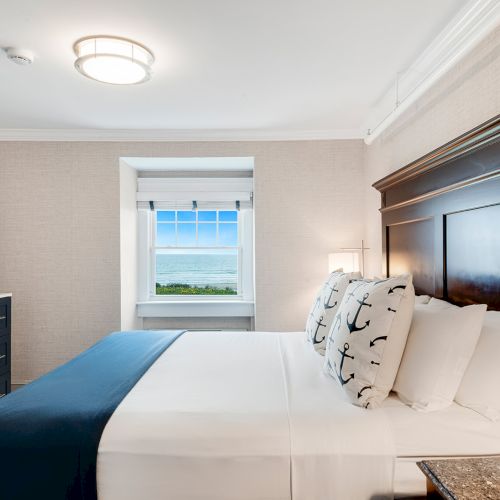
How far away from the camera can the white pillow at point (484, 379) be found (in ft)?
4.36

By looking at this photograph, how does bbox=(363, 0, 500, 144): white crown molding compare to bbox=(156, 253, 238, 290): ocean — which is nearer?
bbox=(363, 0, 500, 144): white crown molding

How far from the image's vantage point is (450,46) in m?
2.06

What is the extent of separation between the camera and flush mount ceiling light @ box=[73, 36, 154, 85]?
82.3 inches

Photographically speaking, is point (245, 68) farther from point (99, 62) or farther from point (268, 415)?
point (268, 415)

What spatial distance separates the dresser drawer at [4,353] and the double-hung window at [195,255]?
1.32 m

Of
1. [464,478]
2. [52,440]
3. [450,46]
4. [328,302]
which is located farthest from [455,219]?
[52,440]

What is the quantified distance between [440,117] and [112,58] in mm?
1952

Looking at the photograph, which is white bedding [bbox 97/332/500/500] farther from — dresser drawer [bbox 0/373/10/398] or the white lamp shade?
dresser drawer [bbox 0/373/10/398]

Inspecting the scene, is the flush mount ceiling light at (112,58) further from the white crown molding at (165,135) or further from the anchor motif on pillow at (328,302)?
the anchor motif on pillow at (328,302)

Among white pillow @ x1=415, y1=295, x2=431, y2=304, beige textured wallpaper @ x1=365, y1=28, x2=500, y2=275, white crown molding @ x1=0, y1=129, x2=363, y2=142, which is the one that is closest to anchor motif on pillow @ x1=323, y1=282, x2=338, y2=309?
white pillow @ x1=415, y1=295, x2=431, y2=304

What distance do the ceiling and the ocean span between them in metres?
1.53

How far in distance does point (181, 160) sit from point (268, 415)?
294cm

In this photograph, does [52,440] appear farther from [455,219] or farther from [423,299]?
[455,219]

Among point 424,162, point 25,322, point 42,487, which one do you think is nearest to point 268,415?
point 42,487
